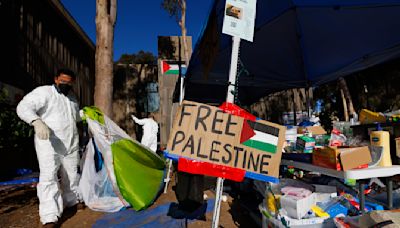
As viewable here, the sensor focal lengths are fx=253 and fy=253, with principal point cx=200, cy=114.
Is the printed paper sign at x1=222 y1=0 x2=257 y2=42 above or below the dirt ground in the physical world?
above

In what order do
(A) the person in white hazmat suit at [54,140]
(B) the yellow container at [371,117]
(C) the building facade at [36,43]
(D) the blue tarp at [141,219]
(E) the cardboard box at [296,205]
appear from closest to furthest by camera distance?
(E) the cardboard box at [296,205] → (B) the yellow container at [371,117] → (A) the person in white hazmat suit at [54,140] → (D) the blue tarp at [141,219] → (C) the building facade at [36,43]

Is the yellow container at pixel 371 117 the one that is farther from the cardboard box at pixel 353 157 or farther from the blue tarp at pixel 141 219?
the blue tarp at pixel 141 219

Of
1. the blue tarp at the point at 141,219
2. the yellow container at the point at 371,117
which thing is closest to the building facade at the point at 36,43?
the blue tarp at the point at 141,219

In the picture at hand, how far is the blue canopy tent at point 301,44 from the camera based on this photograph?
2.87m

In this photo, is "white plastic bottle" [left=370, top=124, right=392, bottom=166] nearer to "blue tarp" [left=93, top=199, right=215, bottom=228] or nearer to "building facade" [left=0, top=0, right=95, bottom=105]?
"blue tarp" [left=93, top=199, right=215, bottom=228]

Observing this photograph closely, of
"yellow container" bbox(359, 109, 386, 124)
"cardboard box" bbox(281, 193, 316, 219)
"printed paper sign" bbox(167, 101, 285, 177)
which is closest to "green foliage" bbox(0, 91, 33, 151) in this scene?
"printed paper sign" bbox(167, 101, 285, 177)

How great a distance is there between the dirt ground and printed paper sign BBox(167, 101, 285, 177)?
4.87ft

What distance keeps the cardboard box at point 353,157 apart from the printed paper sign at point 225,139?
0.41 metres

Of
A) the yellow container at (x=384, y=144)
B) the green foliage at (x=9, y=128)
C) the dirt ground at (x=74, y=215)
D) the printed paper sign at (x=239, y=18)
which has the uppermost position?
the printed paper sign at (x=239, y=18)

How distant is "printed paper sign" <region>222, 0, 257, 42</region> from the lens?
69.5 inches

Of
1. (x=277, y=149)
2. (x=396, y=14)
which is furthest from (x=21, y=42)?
(x=396, y=14)

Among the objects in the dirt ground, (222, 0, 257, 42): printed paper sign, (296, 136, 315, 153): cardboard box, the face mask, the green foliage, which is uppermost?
(222, 0, 257, 42): printed paper sign

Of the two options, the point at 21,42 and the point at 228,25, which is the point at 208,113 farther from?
the point at 21,42

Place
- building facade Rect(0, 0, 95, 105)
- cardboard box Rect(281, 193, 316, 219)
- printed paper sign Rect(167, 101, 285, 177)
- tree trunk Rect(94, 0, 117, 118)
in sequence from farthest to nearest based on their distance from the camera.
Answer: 1. building facade Rect(0, 0, 95, 105)
2. tree trunk Rect(94, 0, 117, 118)
3. cardboard box Rect(281, 193, 316, 219)
4. printed paper sign Rect(167, 101, 285, 177)
